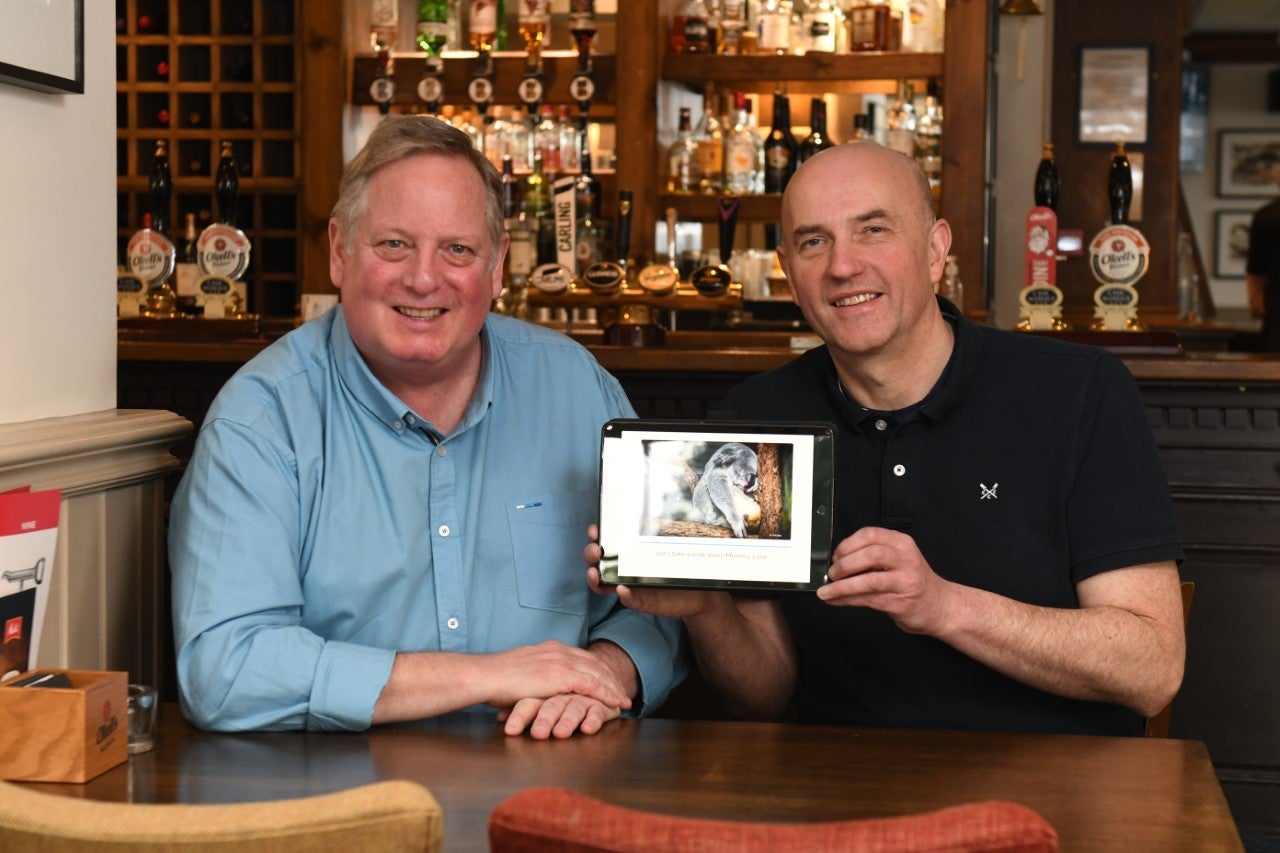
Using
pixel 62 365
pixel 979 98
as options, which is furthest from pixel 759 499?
pixel 979 98

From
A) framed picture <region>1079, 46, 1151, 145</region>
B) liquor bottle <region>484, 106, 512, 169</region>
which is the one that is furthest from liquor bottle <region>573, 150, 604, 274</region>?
framed picture <region>1079, 46, 1151, 145</region>

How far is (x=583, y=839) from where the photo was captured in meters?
0.87

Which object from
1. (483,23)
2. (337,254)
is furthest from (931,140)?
(337,254)

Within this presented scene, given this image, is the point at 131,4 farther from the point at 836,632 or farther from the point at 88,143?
the point at 836,632

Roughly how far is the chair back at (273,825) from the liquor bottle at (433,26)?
428 centimetres

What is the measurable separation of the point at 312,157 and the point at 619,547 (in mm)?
3928

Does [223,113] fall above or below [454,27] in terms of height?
below

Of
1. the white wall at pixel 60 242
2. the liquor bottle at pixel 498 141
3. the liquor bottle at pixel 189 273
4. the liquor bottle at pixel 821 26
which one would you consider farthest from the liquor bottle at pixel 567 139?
the white wall at pixel 60 242

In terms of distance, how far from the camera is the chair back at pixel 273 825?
917 mm

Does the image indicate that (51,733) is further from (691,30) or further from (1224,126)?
(1224,126)

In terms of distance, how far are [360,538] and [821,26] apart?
11.4ft

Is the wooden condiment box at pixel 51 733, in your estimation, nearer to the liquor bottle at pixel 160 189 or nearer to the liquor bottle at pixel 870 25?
the liquor bottle at pixel 160 189

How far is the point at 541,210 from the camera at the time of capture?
4.98 meters

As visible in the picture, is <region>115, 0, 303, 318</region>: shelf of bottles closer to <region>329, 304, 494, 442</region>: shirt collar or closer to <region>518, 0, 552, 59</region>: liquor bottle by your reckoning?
<region>518, 0, 552, 59</region>: liquor bottle
